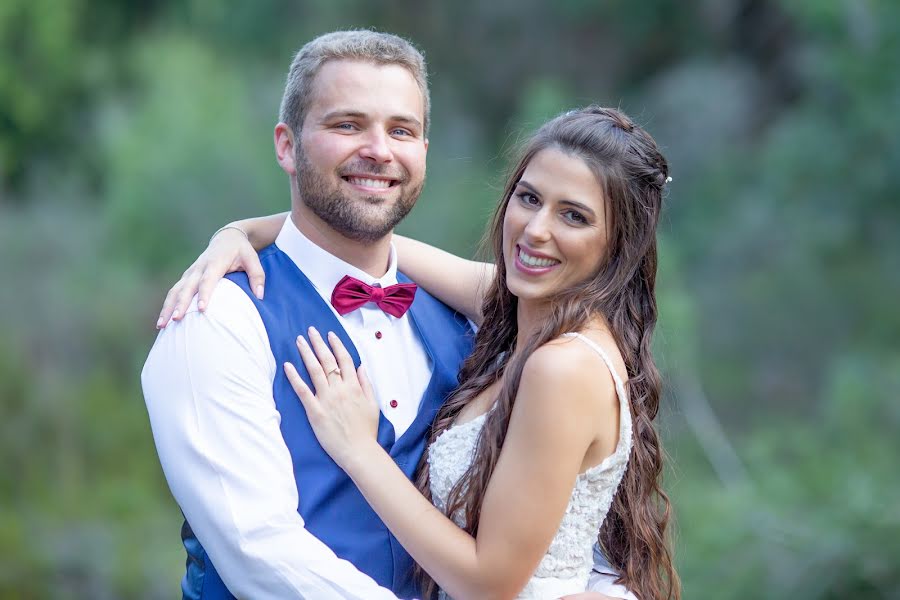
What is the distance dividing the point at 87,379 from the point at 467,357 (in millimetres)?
7289

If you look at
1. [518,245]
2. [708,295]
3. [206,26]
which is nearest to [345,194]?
[518,245]

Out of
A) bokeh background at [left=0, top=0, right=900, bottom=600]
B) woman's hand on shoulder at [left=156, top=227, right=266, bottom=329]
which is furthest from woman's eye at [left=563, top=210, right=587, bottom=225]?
bokeh background at [left=0, top=0, right=900, bottom=600]

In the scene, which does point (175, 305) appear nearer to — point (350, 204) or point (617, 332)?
point (350, 204)

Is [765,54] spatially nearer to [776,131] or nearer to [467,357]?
[776,131]

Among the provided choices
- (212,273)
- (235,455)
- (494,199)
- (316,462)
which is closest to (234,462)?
(235,455)

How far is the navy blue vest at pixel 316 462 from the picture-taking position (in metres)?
2.43

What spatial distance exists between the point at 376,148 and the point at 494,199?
360 cm

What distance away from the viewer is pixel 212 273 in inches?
98.6

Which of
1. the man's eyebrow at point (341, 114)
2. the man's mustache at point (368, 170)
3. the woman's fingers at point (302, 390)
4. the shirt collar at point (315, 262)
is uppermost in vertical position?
the man's eyebrow at point (341, 114)

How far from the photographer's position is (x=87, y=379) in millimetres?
9391

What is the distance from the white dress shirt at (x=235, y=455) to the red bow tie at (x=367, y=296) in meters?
0.23

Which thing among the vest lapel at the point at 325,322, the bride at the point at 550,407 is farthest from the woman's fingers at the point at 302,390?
the vest lapel at the point at 325,322

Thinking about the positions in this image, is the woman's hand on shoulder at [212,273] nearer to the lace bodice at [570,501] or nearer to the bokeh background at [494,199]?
the lace bodice at [570,501]

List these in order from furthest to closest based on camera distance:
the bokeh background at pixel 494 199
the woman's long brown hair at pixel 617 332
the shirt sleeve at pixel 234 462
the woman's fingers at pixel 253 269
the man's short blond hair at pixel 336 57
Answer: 1. the bokeh background at pixel 494 199
2. the man's short blond hair at pixel 336 57
3. the woman's fingers at pixel 253 269
4. the woman's long brown hair at pixel 617 332
5. the shirt sleeve at pixel 234 462
